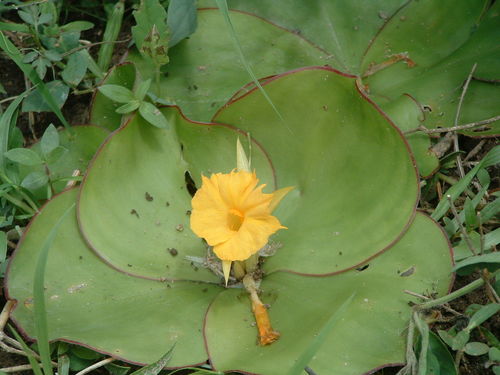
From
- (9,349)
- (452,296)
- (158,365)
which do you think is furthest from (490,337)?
(9,349)

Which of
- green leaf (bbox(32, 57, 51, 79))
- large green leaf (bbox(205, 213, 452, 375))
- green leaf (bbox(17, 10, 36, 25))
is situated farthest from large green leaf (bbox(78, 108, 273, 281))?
green leaf (bbox(17, 10, 36, 25))

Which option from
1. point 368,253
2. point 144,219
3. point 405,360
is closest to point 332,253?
point 368,253

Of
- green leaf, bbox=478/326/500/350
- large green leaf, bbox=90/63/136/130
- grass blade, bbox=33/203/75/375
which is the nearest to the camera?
grass blade, bbox=33/203/75/375

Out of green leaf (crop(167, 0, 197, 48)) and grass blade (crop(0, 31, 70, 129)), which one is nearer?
grass blade (crop(0, 31, 70, 129))

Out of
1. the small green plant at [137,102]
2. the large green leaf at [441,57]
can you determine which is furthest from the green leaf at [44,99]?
the large green leaf at [441,57]

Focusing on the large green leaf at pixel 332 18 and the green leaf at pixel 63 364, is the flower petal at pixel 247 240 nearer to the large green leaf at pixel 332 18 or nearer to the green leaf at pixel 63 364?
the green leaf at pixel 63 364

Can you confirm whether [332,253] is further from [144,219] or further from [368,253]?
[144,219]

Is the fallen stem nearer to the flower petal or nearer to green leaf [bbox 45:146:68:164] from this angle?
the flower petal
